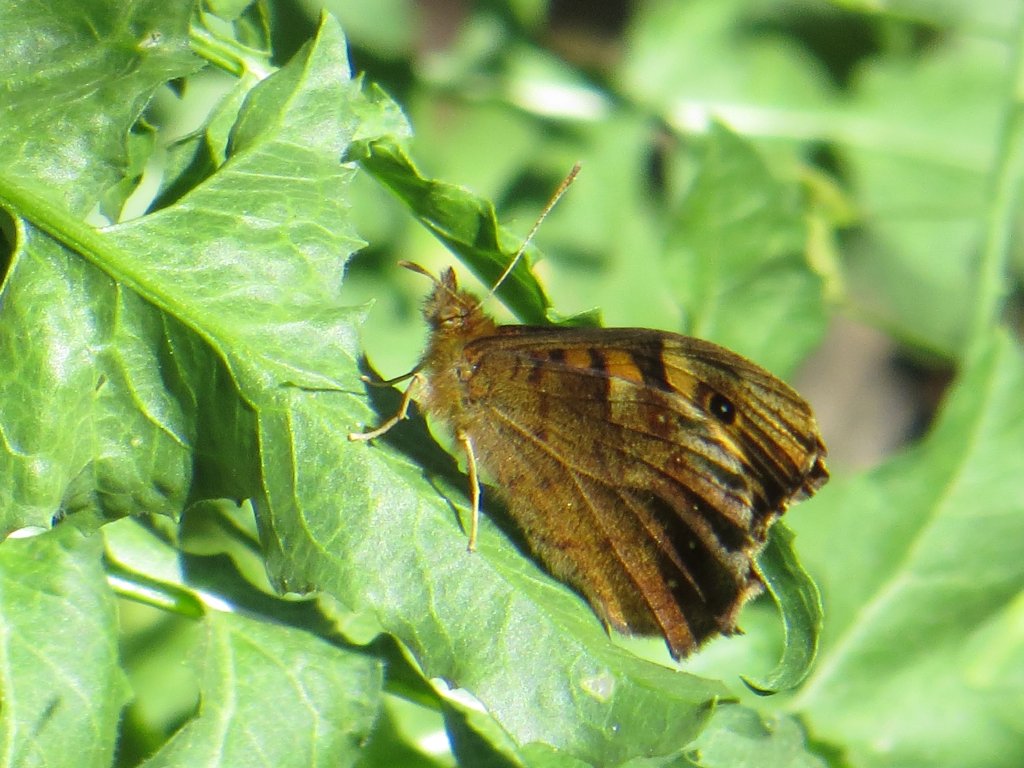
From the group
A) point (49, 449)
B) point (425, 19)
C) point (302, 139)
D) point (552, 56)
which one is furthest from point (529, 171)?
point (49, 449)

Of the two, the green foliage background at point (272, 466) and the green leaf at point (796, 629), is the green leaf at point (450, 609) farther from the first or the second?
the green leaf at point (796, 629)

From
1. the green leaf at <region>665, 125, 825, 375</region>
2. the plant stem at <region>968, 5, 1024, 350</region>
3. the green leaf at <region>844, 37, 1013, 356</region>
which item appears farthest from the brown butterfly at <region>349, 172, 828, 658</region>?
the green leaf at <region>844, 37, 1013, 356</region>

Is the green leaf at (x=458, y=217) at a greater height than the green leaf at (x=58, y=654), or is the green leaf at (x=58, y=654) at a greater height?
the green leaf at (x=458, y=217)

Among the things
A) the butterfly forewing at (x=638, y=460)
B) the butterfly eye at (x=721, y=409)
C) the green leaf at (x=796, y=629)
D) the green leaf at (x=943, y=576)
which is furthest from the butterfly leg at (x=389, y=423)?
the green leaf at (x=943, y=576)

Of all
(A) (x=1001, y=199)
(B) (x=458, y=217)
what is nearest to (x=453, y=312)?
(B) (x=458, y=217)

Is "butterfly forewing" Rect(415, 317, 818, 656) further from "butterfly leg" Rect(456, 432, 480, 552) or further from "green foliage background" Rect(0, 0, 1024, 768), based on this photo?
"green foliage background" Rect(0, 0, 1024, 768)

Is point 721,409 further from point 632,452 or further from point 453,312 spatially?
point 453,312

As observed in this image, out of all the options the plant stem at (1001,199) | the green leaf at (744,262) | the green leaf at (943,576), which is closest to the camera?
the green leaf at (744,262)
